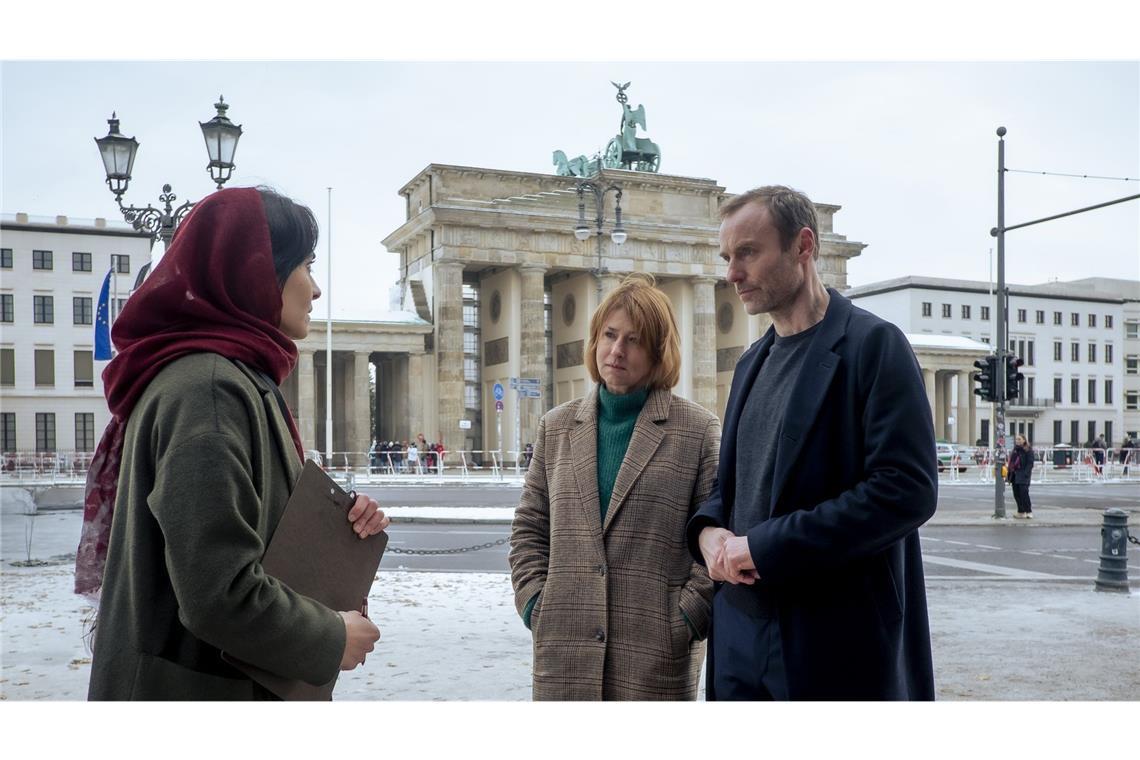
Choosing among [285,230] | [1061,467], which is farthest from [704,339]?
[285,230]

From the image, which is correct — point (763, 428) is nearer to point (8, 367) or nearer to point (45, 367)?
point (45, 367)

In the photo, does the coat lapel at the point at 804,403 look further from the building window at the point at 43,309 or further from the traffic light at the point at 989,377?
the building window at the point at 43,309

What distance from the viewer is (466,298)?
2488 inches

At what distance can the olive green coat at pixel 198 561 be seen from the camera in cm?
204

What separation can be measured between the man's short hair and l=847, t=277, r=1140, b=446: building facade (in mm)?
65416

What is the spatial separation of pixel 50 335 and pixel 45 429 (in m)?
4.71

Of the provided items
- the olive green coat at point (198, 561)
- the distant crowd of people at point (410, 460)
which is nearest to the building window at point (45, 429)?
the distant crowd of people at point (410, 460)

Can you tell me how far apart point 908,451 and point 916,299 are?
77.7m

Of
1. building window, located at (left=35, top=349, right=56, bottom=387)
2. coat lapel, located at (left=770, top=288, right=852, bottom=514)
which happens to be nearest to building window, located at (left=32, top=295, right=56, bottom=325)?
building window, located at (left=35, top=349, right=56, bottom=387)

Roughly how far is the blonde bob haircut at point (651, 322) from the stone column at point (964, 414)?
6818 cm

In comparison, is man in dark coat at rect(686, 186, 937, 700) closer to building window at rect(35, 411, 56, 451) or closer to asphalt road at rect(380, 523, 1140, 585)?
asphalt road at rect(380, 523, 1140, 585)

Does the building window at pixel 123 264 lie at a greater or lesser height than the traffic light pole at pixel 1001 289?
greater

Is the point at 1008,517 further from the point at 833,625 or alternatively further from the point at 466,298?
the point at 466,298

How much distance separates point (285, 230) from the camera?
242cm
